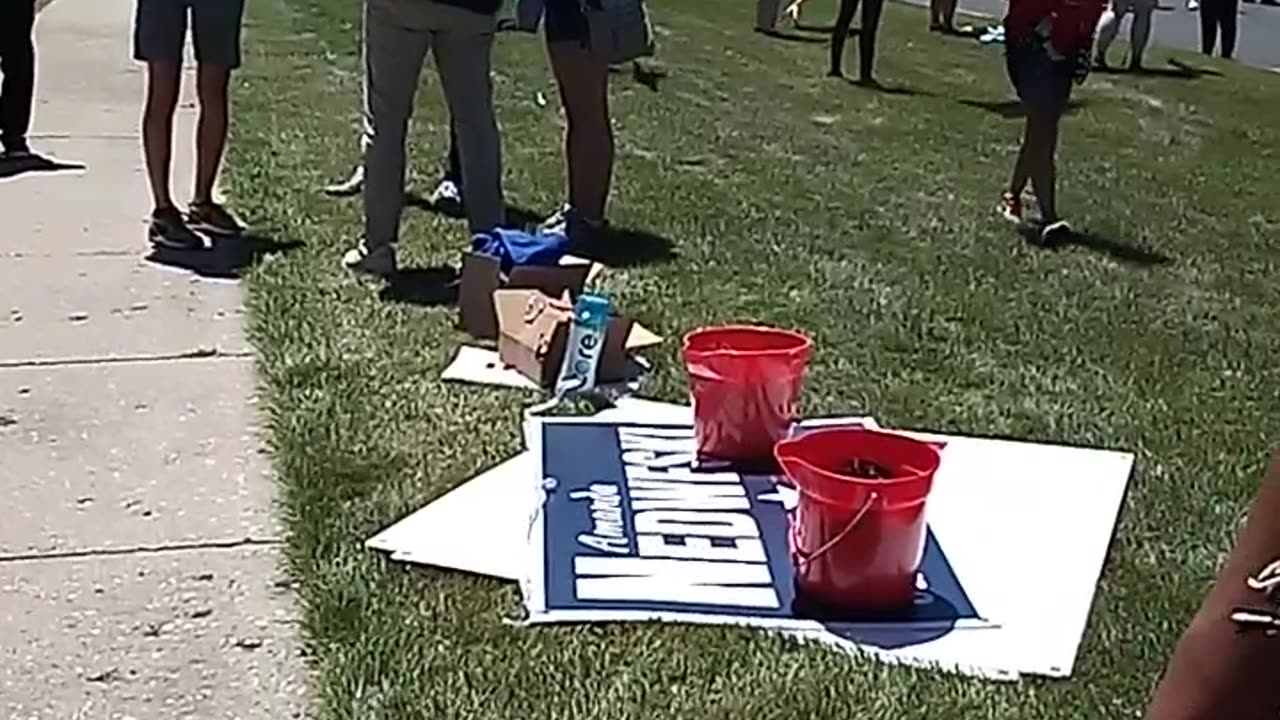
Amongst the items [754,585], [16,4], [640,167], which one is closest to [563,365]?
[754,585]

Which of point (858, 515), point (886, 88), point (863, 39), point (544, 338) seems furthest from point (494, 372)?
point (863, 39)

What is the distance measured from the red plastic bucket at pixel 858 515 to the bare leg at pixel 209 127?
12.6 feet

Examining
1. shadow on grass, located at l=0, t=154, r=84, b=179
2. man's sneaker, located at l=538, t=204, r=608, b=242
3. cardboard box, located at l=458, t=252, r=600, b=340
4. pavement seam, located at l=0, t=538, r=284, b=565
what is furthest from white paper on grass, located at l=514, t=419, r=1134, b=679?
shadow on grass, located at l=0, t=154, r=84, b=179

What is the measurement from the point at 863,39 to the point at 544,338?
903cm

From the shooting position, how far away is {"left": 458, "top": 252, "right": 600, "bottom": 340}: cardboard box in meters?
6.24

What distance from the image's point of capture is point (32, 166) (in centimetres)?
915

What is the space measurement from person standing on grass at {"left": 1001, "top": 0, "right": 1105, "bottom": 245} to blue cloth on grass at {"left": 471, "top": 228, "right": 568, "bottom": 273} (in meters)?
2.46

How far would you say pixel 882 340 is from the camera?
6449mm

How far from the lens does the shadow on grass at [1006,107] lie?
42.1ft

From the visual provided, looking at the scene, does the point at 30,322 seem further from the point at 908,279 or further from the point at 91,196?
the point at 908,279

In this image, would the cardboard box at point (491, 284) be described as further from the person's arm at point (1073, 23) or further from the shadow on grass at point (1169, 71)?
the shadow on grass at point (1169, 71)

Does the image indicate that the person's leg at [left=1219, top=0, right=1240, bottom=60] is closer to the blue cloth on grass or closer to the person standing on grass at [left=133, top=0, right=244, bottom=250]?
the person standing on grass at [left=133, top=0, right=244, bottom=250]

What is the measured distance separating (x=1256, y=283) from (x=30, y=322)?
4404mm

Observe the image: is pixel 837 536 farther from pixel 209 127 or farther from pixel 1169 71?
pixel 1169 71
